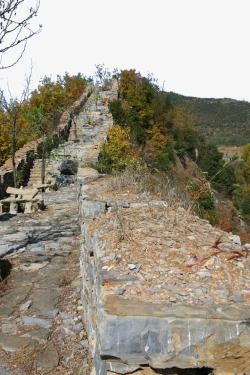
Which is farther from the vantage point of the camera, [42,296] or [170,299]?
[42,296]

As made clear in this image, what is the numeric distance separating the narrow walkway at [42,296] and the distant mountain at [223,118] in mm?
55466

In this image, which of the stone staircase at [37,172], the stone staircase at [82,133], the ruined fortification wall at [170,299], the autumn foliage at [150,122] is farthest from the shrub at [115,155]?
the ruined fortification wall at [170,299]

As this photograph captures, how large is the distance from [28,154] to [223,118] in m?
60.9

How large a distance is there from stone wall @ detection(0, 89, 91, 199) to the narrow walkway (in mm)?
3129

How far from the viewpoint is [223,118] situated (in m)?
71.3

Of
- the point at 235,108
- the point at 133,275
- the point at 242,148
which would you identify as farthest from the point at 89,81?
the point at 235,108

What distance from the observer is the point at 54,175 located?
1316 centimetres

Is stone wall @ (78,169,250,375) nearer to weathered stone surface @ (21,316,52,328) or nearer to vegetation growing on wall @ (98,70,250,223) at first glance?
weathered stone surface @ (21,316,52,328)

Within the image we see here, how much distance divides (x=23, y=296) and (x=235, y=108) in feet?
243

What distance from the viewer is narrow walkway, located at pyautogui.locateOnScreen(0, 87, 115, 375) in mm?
3840

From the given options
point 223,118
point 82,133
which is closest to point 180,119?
point 82,133

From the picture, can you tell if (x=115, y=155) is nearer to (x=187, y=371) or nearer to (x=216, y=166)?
(x=187, y=371)

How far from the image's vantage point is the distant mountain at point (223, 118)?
63.7m

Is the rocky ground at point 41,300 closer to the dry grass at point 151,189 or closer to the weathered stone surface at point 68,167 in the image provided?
the dry grass at point 151,189
